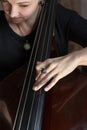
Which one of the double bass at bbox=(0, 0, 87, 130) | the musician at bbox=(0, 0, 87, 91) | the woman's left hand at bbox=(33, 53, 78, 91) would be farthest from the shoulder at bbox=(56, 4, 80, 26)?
the woman's left hand at bbox=(33, 53, 78, 91)

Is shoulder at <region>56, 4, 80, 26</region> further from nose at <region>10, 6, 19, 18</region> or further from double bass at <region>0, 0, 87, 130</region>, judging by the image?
nose at <region>10, 6, 19, 18</region>

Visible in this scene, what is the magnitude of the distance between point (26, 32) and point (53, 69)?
0.30 metres

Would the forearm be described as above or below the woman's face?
below

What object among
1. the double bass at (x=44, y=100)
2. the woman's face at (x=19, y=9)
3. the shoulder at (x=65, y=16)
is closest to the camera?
the double bass at (x=44, y=100)

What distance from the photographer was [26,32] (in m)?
1.10

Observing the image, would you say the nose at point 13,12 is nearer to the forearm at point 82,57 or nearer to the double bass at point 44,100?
the double bass at point 44,100

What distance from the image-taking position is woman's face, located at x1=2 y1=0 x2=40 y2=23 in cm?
94

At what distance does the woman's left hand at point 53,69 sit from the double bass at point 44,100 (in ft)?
0.07

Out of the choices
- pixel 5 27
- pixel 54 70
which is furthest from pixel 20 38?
pixel 54 70

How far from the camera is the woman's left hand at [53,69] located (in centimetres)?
79

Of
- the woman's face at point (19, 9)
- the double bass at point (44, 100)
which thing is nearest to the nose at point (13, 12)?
the woman's face at point (19, 9)

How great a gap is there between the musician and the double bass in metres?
0.05

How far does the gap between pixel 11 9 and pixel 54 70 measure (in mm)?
239

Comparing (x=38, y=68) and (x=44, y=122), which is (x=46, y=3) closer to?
(x=38, y=68)
